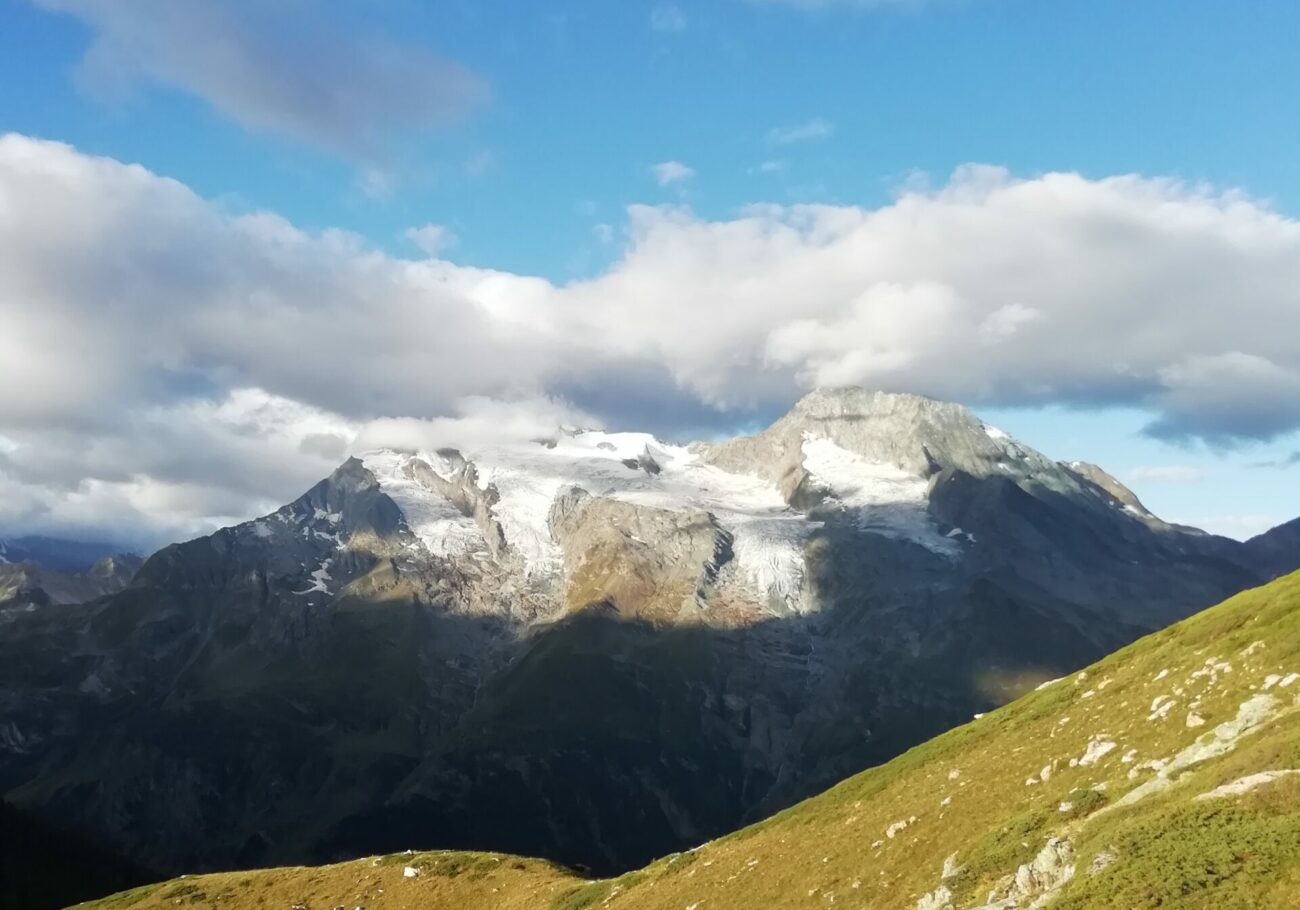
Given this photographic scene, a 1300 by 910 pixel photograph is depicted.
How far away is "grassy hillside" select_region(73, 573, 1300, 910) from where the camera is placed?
34375 mm

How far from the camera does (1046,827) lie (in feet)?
146

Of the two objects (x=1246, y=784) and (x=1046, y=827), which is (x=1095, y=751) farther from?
(x=1246, y=784)

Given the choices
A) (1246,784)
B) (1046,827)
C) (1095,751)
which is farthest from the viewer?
(1095,751)

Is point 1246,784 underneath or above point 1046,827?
above

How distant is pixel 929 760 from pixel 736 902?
83.8 feet

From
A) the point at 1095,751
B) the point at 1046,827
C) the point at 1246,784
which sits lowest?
the point at 1046,827

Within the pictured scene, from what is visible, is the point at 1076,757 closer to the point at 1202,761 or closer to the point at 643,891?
the point at 1202,761

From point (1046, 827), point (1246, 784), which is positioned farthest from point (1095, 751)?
point (1246, 784)

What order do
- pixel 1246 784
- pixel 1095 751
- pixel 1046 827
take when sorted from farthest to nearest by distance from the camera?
pixel 1095 751 < pixel 1046 827 < pixel 1246 784

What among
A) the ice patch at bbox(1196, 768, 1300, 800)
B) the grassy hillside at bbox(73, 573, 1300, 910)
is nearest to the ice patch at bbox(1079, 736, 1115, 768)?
the grassy hillside at bbox(73, 573, 1300, 910)

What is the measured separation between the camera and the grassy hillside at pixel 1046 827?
3438cm

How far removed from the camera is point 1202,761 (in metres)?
45.0

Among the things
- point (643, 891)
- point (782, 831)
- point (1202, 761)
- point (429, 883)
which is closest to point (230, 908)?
point (429, 883)

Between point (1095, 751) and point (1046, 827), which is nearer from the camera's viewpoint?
point (1046, 827)
